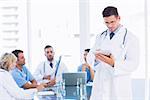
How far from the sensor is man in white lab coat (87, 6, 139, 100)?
2090mm

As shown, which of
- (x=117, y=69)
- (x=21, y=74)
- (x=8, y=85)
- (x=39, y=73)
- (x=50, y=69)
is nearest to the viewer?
(x=117, y=69)

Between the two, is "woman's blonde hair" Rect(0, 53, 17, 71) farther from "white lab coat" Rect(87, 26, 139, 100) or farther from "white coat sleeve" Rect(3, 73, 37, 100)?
"white lab coat" Rect(87, 26, 139, 100)

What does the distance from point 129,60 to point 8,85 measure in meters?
1.05

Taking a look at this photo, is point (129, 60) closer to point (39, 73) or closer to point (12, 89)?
point (12, 89)

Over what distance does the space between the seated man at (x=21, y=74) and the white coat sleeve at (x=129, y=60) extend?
1584mm

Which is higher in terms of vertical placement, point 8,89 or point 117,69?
point 117,69

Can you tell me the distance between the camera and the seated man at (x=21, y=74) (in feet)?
11.2

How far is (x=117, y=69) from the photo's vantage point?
81.7 inches

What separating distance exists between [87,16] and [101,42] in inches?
133

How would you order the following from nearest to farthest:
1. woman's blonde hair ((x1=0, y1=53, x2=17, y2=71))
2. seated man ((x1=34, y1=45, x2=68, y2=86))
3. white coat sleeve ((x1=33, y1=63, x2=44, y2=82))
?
woman's blonde hair ((x1=0, y1=53, x2=17, y2=71)) → seated man ((x1=34, y1=45, x2=68, y2=86)) → white coat sleeve ((x1=33, y1=63, x2=44, y2=82))

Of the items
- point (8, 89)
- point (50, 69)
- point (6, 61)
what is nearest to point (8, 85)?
point (8, 89)

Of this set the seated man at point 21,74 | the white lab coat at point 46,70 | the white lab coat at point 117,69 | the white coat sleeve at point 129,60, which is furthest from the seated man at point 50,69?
the white coat sleeve at point 129,60

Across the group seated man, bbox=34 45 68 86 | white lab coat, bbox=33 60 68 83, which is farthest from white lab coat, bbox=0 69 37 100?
white lab coat, bbox=33 60 68 83

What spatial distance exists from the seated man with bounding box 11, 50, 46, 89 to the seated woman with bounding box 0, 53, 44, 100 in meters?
0.66
